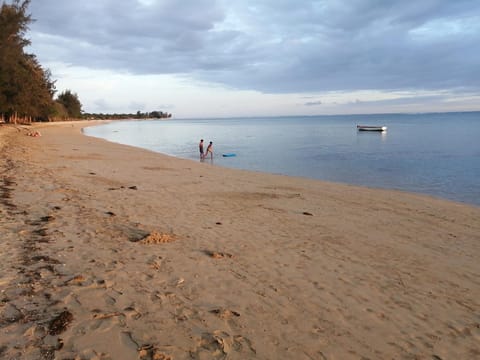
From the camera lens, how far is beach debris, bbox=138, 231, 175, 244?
6.66m

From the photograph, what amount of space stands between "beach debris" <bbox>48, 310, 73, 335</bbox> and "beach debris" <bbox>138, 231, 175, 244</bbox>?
8.86 ft

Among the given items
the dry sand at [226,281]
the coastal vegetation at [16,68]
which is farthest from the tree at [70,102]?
the dry sand at [226,281]

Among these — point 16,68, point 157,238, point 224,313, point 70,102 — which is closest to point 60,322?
point 224,313

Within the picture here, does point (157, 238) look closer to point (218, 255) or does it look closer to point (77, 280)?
point (218, 255)

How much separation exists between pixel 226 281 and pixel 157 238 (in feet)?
7.09

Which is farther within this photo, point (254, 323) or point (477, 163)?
point (477, 163)

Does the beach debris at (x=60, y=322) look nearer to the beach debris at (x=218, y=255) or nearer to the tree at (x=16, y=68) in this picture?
the beach debris at (x=218, y=255)

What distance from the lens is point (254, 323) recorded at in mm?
4137

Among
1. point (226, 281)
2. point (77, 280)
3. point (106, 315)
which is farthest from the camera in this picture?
point (226, 281)

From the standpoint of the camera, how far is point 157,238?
684 cm

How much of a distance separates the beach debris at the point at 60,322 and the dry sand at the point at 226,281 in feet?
0.06

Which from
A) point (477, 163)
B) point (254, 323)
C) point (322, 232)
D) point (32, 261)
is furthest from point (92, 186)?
point (477, 163)

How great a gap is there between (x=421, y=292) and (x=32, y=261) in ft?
19.3

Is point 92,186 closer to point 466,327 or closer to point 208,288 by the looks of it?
point 208,288
